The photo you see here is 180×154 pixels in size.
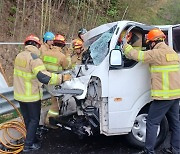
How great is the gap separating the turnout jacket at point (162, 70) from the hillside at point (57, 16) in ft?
14.3

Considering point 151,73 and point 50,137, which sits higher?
point 151,73

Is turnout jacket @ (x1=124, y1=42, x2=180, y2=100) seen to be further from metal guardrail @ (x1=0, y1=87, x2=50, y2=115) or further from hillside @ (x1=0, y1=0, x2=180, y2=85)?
hillside @ (x1=0, y1=0, x2=180, y2=85)

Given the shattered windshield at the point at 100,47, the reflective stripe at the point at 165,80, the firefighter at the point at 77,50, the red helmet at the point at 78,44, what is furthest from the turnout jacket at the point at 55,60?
the reflective stripe at the point at 165,80

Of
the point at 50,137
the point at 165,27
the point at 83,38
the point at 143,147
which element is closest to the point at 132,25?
the point at 165,27

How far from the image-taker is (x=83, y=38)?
6633 mm

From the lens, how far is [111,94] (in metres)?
5.11

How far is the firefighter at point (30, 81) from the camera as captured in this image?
519cm

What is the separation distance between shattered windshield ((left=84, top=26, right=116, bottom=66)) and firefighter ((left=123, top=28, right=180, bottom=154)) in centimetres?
38

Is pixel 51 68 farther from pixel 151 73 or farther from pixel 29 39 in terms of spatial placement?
pixel 151 73

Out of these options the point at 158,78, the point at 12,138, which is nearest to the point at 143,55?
the point at 158,78

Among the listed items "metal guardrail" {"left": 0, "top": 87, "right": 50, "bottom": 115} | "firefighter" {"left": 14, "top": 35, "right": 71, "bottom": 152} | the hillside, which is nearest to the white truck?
"firefighter" {"left": 14, "top": 35, "right": 71, "bottom": 152}

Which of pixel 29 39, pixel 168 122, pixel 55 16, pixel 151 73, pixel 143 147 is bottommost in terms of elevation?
pixel 143 147

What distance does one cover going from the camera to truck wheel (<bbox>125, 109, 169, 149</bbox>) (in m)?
5.43

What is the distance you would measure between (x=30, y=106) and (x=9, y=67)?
351 centimetres
